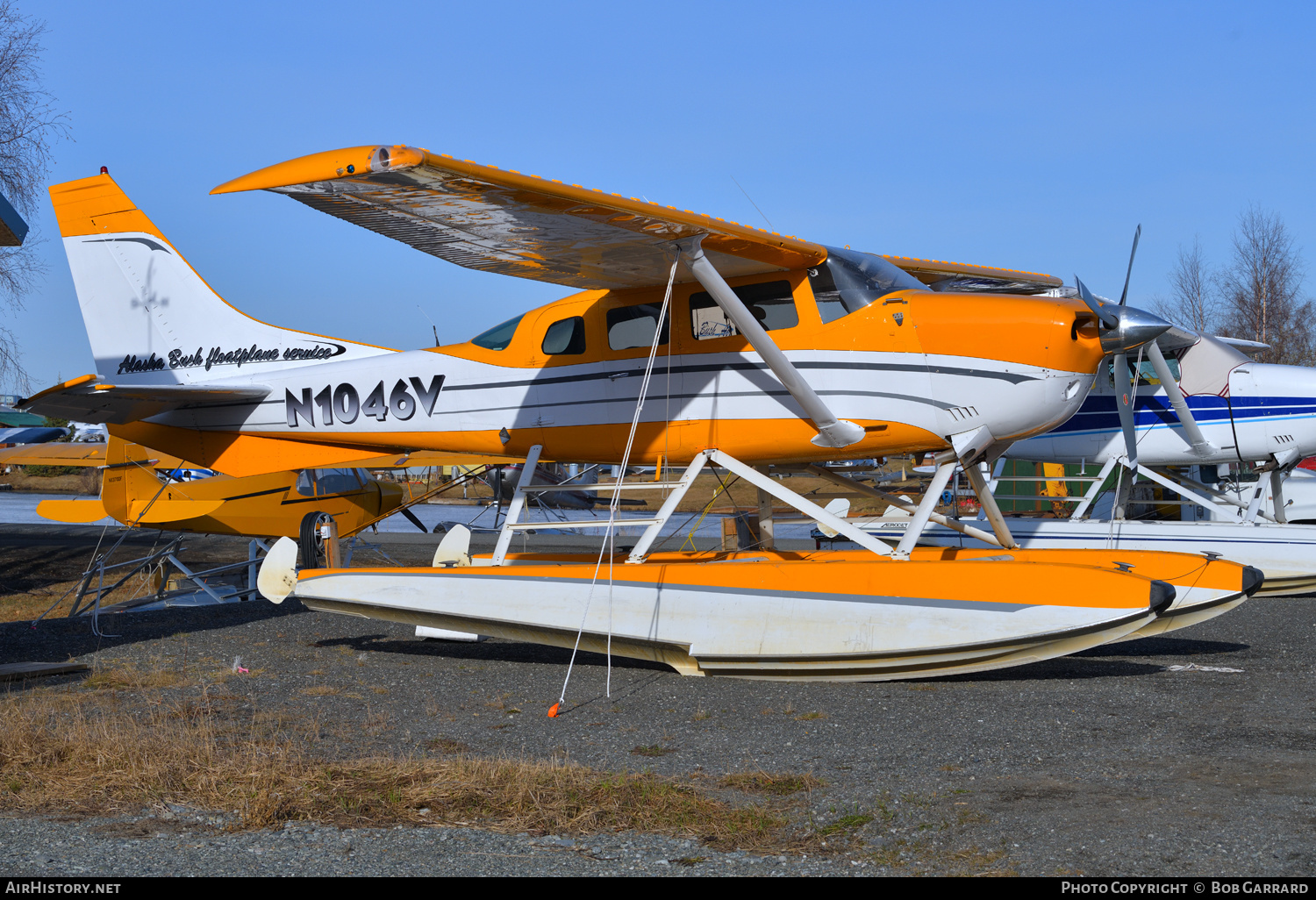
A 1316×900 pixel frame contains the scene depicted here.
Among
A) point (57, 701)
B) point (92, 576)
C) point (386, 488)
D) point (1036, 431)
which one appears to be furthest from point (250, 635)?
point (92, 576)

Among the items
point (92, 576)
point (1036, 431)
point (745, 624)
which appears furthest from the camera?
point (92, 576)

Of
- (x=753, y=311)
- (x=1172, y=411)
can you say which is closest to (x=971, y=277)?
(x=753, y=311)

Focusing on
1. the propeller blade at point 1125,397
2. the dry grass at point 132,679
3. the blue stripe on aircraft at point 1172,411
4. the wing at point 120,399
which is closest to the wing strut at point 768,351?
the dry grass at point 132,679

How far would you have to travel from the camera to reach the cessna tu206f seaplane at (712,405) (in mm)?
6438

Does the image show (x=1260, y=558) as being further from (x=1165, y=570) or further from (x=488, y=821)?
(x=488, y=821)

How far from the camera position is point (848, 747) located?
533 cm

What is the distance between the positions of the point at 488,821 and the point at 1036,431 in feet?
17.5

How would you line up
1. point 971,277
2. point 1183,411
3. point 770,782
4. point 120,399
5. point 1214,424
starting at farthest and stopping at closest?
point 1214,424
point 1183,411
point 971,277
point 120,399
point 770,782

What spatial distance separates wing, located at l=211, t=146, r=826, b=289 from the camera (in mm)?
5688

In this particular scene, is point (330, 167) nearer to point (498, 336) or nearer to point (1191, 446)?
point (498, 336)

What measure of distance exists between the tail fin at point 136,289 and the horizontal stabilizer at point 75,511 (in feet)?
12.5

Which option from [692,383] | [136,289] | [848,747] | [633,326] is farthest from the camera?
[136,289]

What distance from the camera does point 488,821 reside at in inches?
159

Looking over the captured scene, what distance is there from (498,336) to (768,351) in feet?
10.0
